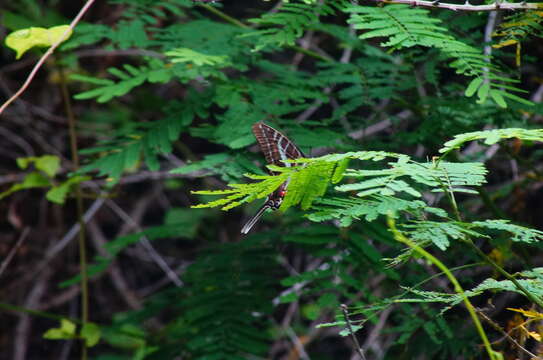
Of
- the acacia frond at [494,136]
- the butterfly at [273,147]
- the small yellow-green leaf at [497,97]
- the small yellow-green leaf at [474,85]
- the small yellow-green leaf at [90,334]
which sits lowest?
the small yellow-green leaf at [90,334]

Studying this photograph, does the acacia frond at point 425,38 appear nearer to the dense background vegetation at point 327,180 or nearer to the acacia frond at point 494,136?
the dense background vegetation at point 327,180

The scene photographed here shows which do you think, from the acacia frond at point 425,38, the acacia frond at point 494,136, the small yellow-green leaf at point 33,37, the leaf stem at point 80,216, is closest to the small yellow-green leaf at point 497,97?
the acacia frond at point 425,38

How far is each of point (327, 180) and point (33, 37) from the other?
1.09 metres

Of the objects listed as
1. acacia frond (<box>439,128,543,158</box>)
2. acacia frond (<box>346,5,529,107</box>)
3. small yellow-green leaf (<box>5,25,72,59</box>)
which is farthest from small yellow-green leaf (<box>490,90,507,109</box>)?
small yellow-green leaf (<box>5,25,72,59</box>)

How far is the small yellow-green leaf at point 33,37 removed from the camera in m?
1.70

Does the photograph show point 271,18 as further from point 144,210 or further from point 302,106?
point 144,210

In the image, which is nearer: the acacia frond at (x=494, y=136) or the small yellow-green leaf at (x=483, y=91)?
the acacia frond at (x=494, y=136)

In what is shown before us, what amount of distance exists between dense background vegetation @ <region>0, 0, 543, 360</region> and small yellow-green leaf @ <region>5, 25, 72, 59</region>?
1 centimetres

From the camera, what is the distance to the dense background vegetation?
1248 mm

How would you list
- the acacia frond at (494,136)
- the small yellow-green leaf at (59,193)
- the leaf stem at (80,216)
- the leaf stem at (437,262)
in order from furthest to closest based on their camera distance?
the leaf stem at (80,216), the small yellow-green leaf at (59,193), the acacia frond at (494,136), the leaf stem at (437,262)

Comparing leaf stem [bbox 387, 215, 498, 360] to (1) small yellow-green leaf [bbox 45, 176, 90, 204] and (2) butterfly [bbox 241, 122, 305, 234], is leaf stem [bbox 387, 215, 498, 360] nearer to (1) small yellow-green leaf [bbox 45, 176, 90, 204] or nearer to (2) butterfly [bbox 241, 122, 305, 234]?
(2) butterfly [bbox 241, 122, 305, 234]

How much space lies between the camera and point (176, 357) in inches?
96.1

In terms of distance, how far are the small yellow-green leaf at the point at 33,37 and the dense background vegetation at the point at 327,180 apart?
0.5 inches

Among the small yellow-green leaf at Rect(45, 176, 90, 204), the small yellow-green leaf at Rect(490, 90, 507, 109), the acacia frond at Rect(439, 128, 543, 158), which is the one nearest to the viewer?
the acacia frond at Rect(439, 128, 543, 158)
